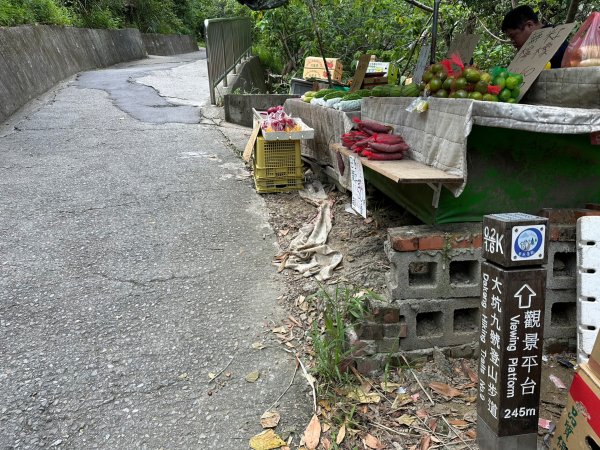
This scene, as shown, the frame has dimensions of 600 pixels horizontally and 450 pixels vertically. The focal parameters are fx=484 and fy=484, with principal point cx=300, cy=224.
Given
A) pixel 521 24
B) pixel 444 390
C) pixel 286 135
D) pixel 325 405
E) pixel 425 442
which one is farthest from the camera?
pixel 286 135

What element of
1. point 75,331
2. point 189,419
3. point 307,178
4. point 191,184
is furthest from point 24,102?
point 189,419

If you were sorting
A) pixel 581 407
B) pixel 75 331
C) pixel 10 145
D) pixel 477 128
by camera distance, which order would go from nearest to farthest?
pixel 581 407
pixel 477 128
pixel 75 331
pixel 10 145

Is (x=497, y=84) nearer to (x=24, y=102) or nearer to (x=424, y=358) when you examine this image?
(x=424, y=358)

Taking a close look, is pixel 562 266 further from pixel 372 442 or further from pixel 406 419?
pixel 372 442

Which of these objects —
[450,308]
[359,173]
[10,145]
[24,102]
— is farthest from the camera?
[24,102]

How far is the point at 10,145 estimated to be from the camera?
8008 millimetres

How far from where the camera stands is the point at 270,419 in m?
2.76

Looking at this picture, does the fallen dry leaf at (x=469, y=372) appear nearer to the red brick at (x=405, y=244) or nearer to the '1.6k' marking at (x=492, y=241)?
the red brick at (x=405, y=244)

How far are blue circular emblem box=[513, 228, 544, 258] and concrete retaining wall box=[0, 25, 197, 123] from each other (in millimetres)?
10228

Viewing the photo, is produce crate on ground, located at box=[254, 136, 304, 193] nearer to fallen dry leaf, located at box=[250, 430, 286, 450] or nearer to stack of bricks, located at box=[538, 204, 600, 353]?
stack of bricks, located at box=[538, 204, 600, 353]

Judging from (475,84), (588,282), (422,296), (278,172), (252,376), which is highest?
(475,84)

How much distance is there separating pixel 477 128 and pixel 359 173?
1.06 meters

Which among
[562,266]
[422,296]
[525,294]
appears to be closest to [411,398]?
[422,296]

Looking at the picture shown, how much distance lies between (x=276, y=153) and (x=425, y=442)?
4.24m
